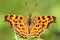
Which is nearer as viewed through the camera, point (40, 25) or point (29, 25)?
point (40, 25)

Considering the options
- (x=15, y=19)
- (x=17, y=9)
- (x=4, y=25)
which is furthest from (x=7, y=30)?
(x=15, y=19)

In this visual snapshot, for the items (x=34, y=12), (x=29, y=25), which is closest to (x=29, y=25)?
(x=29, y=25)

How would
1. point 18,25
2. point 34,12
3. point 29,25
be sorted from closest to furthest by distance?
point 18,25 → point 29,25 → point 34,12

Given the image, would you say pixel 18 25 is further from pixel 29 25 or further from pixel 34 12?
pixel 34 12

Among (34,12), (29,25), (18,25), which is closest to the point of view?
(18,25)

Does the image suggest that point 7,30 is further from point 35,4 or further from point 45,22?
point 45,22

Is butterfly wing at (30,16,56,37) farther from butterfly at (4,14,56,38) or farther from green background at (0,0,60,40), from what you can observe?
green background at (0,0,60,40)
